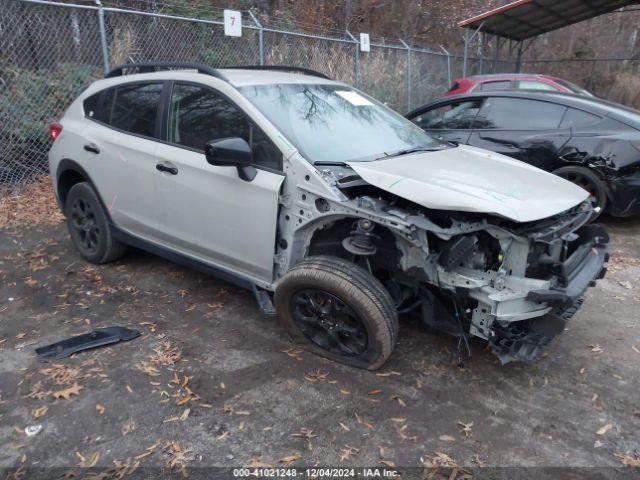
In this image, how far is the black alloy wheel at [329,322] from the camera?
3221 millimetres

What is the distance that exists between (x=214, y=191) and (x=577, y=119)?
15.1 feet

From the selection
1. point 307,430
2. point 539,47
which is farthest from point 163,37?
point 539,47

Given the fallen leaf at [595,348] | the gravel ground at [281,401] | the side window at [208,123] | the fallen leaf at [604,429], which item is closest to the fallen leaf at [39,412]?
the gravel ground at [281,401]

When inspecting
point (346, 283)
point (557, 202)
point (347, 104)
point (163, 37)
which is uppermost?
point (163, 37)

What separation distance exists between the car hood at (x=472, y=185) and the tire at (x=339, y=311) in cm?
59

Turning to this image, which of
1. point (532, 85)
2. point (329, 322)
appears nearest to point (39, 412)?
point (329, 322)

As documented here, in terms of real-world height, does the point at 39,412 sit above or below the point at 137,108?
below

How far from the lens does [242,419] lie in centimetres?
288

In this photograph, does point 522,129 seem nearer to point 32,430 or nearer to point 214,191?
point 214,191

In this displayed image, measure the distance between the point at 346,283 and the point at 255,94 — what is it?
155 centimetres

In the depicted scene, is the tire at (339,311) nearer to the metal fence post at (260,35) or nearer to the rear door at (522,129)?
the rear door at (522,129)

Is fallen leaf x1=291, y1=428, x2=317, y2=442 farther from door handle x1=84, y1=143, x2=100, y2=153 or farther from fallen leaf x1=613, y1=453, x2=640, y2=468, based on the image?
door handle x1=84, y1=143, x2=100, y2=153

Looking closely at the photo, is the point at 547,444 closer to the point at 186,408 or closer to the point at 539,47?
the point at 186,408

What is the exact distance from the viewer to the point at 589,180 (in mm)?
5871
